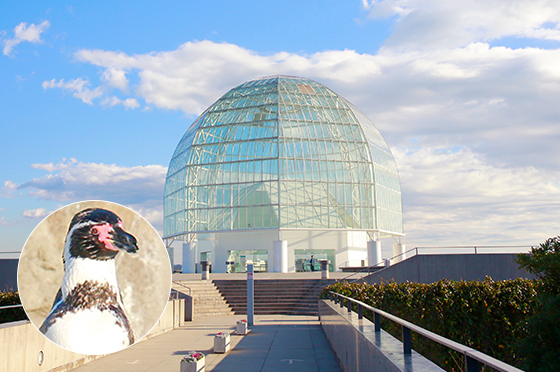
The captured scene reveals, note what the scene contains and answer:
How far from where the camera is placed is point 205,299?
26609mm

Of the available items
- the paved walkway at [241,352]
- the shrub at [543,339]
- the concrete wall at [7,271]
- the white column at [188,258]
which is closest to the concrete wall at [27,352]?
the paved walkway at [241,352]

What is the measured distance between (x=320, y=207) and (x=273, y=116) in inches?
382

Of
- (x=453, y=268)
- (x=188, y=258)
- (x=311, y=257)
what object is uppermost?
(x=188, y=258)

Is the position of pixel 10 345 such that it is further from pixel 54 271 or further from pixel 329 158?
pixel 329 158

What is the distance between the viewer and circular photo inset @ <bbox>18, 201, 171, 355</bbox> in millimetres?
3422

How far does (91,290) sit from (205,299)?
2386 cm

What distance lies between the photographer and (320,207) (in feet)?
147

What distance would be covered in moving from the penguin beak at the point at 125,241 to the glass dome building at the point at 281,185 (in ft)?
127

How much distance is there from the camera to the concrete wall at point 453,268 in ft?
81.8

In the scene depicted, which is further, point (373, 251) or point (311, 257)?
point (311, 257)

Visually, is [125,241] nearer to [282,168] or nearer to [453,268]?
[453,268]

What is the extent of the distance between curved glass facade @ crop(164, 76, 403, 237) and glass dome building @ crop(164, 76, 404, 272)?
0.31 ft

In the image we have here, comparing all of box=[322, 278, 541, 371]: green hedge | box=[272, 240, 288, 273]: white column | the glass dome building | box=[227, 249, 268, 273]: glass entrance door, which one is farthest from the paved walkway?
box=[227, 249, 268, 273]: glass entrance door

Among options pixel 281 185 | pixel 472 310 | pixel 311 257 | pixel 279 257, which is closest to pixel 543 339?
pixel 472 310
